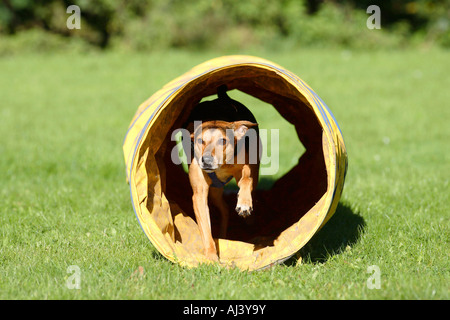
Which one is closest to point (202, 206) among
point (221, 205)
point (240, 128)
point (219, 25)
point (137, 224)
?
point (221, 205)

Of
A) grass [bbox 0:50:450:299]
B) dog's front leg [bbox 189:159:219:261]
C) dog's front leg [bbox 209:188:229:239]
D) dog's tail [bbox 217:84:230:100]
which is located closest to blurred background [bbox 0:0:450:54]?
grass [bbox 0:50:450:299]

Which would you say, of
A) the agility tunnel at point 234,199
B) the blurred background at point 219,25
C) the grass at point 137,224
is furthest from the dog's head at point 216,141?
the blurred background at point 219,25

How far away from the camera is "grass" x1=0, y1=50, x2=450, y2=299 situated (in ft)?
11.9

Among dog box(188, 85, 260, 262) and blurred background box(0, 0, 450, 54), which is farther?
blurred background box(0, 0, 450, 54)

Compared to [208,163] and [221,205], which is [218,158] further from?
[221,205]

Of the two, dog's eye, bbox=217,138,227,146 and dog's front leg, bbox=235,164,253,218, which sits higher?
dog's eye, bbox=217,138,227,146

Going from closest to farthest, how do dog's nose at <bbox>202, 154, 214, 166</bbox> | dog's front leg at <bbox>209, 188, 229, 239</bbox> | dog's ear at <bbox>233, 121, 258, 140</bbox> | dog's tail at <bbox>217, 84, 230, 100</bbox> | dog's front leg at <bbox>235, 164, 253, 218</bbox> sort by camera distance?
dog's nose at <bbox>202, 154, 214, 166</bbox>
dog's front leg at <bbox>235, 164, 253, 218</bbox>
dog's ear at <bbox>233, 121, 258, 140</bbox>
dog's front leg at <bbox>209, 188, 229, 239</bbox>
dog's tail at <bbox>217, 84, 230, 100</bbox>

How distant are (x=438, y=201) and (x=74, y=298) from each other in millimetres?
3819

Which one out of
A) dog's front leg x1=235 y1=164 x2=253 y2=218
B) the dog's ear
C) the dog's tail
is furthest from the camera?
the dog's tail

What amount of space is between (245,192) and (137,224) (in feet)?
3.96

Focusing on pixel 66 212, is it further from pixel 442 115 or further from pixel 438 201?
pixel 442 115

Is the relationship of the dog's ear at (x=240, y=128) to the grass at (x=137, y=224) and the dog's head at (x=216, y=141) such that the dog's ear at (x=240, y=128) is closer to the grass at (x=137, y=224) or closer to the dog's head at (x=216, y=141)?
the dog's head at (x=216, y=141)

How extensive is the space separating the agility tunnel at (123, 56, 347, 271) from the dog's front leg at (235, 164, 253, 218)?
1.20ft

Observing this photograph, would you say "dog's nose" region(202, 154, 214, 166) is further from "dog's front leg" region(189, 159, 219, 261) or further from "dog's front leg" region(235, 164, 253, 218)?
"dog's front leg" region(235, 164, 253, 218)
